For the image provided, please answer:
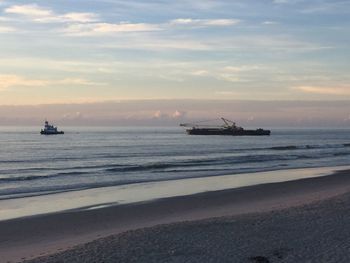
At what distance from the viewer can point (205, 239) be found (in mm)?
10695

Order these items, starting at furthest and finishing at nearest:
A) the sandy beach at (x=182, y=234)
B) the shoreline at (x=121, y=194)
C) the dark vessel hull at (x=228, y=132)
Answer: the dark vessel hull at (x=228, y=132) < the shoreline at (x=121, y=194) < the sandy beach at (x=182, y=234)

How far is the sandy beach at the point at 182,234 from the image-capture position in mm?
9547

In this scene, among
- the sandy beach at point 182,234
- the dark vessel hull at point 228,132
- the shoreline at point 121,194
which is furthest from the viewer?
the dark vessel hull at point 228,132

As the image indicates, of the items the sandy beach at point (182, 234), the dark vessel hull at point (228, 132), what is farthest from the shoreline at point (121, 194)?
the dark vessel hull at point (228, 132)

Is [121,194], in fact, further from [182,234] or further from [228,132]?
[228,132]

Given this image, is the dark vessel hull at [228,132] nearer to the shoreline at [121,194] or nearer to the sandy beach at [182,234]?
the shoreline at [121,194]

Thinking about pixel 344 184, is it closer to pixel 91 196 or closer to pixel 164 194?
pixel 164 194

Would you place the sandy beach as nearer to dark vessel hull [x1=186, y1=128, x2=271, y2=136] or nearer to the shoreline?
the shoreline

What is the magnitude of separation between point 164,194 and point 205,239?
1086 cm

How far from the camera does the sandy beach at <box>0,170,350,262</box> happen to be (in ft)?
31.3

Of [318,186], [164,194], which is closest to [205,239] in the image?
[164,194]

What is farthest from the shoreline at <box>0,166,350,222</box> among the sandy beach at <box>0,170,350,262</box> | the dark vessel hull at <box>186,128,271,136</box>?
the dark vessel hull at <box>186,128,271,136</box>

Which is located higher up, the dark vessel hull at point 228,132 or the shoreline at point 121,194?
the dark vessel hull at point 228,132

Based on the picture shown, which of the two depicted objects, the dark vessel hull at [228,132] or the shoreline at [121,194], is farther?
the dark vessel hull at [228,132]
